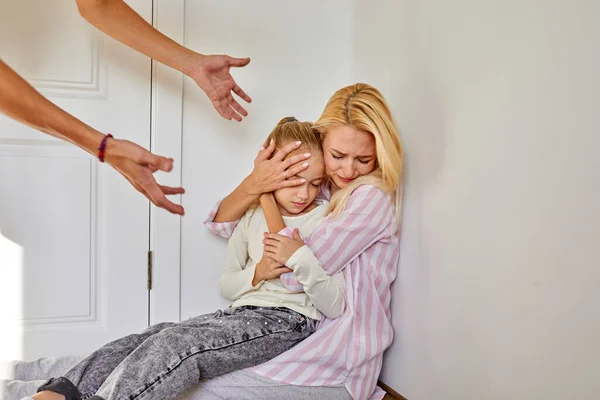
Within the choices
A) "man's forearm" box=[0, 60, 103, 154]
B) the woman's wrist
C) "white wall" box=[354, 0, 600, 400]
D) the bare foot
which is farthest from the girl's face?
the bare foot

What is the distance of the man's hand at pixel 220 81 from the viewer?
1541 millimetres

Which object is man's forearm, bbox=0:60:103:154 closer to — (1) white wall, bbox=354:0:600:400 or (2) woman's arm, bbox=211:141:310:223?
(2) woman's arm, bbox=211:141:310:223

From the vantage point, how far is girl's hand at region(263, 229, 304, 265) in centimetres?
136

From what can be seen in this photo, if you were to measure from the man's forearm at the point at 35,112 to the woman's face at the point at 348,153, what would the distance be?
59cm

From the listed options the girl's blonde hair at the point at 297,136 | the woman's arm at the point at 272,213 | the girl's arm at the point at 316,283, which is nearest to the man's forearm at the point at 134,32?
the girl's blonde hair at the point at 297,136

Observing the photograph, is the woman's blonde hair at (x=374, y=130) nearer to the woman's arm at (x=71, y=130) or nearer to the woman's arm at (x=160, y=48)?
the woman's arm at (x=160, y=48)

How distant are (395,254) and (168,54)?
2.58ft

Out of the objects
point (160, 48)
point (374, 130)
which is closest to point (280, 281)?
point (374, 130)

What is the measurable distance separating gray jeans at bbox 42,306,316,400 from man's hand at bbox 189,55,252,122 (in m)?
0.55

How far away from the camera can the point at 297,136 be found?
1488mm

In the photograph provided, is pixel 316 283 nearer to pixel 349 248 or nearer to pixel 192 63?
pixel 349 248

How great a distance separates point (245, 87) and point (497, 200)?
2.96 ft

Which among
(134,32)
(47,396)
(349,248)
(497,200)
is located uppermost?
(134,32)

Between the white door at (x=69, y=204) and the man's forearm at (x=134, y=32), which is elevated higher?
the man's forearm at (x=134, y=32)
